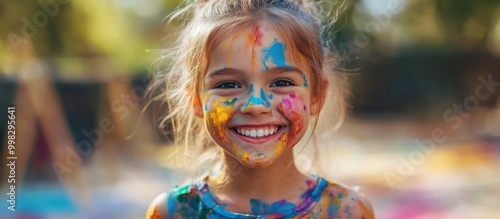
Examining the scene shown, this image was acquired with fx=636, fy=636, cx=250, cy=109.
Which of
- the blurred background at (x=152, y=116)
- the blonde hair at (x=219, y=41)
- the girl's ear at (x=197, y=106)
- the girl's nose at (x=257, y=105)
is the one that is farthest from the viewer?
the blurred background at (x=152, y=116)

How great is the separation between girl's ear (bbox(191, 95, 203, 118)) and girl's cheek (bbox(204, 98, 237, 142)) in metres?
0.14

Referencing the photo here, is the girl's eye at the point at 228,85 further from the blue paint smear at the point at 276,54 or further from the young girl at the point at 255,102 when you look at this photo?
the blue paint smear at the point at 276,54

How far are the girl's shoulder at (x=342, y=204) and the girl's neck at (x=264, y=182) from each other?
0.08 m

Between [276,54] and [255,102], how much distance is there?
0.18 m

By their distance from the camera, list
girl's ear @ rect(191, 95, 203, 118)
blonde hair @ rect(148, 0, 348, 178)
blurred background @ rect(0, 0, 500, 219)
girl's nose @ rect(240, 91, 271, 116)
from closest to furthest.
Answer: girl's nose @ rect(240, 91, 271, 116) → blonde hair @ rect(148, 0, 348, 178) → girl's ear @ rect(191, 95, 203, 118) → blurred background @ rect(0, 0, 500, 219)

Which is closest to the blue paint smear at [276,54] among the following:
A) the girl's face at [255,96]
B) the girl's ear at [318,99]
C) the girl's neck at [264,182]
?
the girl's face at [255,96]

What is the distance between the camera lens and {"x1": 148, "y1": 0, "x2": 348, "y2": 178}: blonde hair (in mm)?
1991

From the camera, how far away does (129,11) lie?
905 cm

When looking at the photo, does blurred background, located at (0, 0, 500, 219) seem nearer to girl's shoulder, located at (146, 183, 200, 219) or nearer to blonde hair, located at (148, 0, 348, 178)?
blonde hair, located at (148, 0, 348, 178)

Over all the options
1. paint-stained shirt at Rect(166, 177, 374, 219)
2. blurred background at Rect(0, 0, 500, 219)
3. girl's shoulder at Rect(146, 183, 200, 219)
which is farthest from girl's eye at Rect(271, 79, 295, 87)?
blurred background at Rect(0, 0, 500, 219)

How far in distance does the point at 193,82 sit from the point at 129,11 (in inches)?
286

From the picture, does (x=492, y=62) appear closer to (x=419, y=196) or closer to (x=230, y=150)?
(x=419, y=196)

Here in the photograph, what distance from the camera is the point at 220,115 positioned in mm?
1932

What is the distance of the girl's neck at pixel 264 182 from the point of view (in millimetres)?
2088
